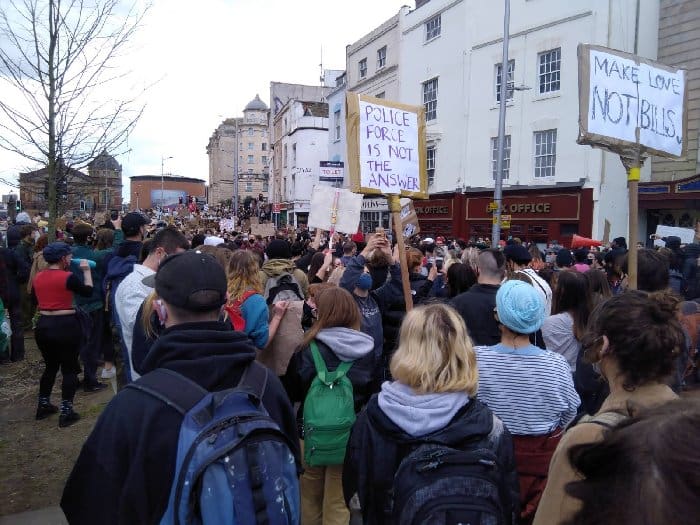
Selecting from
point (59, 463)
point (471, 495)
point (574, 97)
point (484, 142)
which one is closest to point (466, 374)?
point (471, 495)

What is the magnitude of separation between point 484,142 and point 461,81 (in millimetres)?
3115

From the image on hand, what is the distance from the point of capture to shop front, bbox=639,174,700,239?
1731cm

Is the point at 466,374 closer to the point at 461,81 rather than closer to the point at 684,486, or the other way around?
the point at 684,486

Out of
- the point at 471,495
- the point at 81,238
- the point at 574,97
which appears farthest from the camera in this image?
the point at 574,97

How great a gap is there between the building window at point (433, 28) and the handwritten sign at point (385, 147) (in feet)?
68.3

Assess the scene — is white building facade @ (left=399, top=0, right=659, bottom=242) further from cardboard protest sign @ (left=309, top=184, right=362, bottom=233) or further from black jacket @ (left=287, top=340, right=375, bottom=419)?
black jacket @ (left=287, top=340, right=375, bottom=419)

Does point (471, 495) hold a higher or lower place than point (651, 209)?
lower

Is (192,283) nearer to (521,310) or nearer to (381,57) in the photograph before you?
(521,310)

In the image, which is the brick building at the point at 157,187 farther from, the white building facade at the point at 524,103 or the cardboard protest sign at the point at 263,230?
the cardboard protest sign at the point at 263,230

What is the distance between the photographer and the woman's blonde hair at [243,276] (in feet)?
12.9

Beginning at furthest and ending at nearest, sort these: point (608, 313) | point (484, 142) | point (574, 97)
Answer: point (484, 142) < point (574, 97) < point (608, 313)

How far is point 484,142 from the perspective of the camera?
21625mm

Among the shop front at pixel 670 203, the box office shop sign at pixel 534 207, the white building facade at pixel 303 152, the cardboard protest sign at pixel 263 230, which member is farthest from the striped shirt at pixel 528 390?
the white building facade at pixel 303 152

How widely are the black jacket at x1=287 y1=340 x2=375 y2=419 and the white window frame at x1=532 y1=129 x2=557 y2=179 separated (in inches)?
703
